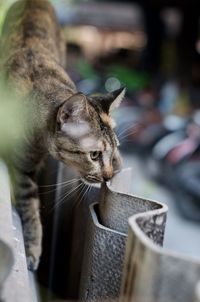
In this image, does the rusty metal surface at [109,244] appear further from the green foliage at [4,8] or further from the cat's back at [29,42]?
the green foliage at [4,8]

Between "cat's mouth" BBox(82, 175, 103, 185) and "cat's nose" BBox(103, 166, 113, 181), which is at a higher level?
"cat's nose" BBox(103, 166, 113, 181)

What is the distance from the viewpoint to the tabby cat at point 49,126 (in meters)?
1.13

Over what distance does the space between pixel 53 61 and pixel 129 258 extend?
88cm

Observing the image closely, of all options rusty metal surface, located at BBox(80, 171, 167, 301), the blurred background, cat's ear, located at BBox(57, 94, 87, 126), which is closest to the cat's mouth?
cat's ear, located at BBox(57, 94, 87, 126)

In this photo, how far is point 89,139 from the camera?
1.15 meters

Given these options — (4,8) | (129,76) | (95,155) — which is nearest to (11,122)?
(95,155)

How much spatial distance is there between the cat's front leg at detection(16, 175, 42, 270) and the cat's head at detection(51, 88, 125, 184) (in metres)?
0.12

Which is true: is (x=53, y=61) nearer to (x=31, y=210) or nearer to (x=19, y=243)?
(x=31, y=210)

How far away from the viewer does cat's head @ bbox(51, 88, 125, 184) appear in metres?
1.12

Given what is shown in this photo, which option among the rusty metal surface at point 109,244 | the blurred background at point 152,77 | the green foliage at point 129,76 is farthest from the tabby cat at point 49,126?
the green foliage at point 129,76

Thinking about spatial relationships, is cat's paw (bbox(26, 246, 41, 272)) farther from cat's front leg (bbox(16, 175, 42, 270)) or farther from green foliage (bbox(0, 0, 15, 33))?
green foliage (bbox(0, 0, 15, 33))

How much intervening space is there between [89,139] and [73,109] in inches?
3.3

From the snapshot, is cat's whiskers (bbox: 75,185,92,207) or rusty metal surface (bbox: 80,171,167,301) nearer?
rusty metal surface (bbox: 80,171,167,301)

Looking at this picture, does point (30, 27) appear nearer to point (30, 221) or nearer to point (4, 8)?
point (4, 8)
